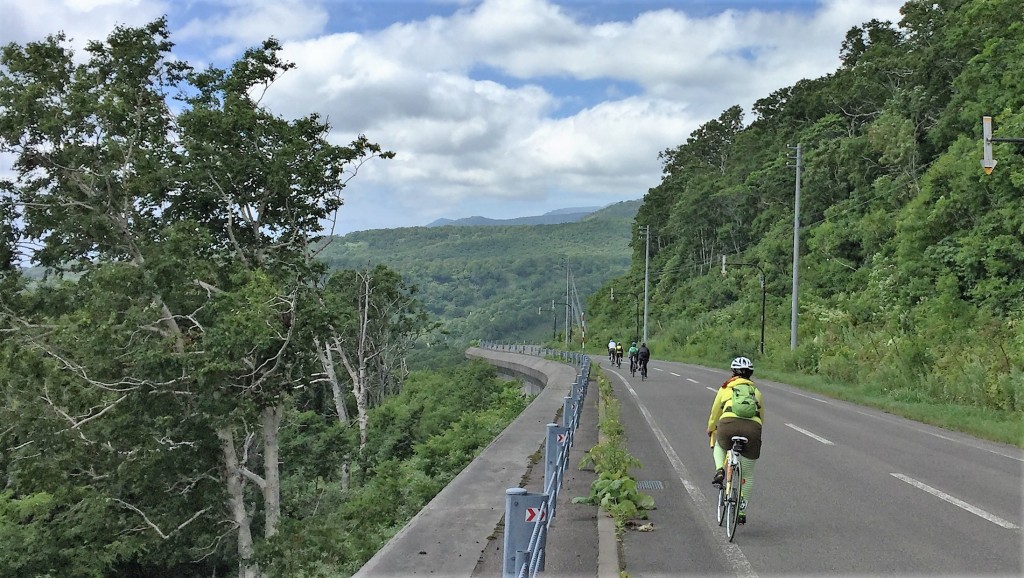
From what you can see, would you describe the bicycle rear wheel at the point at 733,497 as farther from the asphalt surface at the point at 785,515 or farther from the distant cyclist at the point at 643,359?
the distant cyclist at the point at 643,359

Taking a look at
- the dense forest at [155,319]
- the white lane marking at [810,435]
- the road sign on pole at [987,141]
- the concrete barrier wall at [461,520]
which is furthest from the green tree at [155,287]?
the road sign on pole at [987,141]

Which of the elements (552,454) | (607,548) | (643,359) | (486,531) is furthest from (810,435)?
(643,359)

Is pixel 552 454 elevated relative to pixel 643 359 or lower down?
elevated

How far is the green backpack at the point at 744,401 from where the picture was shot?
7254 millimetres

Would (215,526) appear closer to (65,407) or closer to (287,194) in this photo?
(65,407)

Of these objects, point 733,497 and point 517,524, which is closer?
point 517,524

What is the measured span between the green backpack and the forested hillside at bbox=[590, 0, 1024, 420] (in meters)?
12.8

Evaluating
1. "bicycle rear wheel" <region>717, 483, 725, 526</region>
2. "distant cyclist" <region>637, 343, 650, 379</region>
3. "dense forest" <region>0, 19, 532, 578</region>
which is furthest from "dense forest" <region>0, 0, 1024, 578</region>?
"distant cyclist" <region>637, 343, 650, 379</region>

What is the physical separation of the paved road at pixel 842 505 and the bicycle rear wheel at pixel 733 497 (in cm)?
17

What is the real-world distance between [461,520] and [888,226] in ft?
138

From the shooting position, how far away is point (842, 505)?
872 cm

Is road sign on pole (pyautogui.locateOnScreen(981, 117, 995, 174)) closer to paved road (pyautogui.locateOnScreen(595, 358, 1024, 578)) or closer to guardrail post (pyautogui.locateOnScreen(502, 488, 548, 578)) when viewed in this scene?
paved road (pyautogui.locateOnScreen(595, 358, 1024, 578))

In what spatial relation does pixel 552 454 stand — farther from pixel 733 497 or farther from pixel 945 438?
pixel 945 438

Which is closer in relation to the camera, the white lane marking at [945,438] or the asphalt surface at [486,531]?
the asphalt surface at [486,531]
